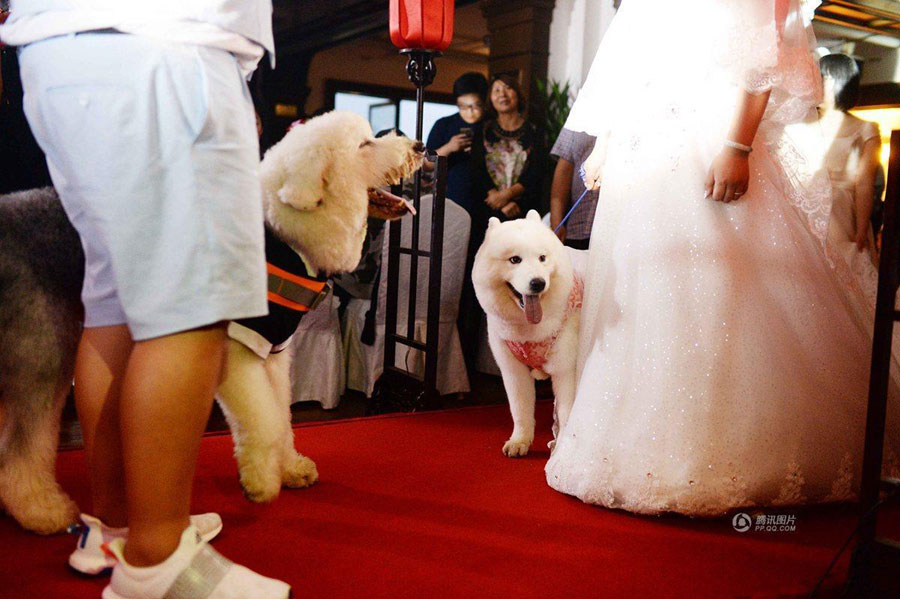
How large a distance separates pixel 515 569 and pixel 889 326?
2.67ft

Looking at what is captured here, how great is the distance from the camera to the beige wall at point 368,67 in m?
8.96

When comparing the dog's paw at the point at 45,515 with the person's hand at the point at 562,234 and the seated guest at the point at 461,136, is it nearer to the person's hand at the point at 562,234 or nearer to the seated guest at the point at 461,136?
the person's hand at the point at 562,234

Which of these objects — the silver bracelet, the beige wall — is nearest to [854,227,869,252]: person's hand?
the silver bracelet

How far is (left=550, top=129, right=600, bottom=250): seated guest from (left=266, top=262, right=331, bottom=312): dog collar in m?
1.67

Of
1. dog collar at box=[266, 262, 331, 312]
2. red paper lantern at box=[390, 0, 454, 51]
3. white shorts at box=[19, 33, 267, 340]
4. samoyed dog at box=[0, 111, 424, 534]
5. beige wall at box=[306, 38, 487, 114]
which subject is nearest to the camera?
white shorts at box=[19, 33, 267, 340]

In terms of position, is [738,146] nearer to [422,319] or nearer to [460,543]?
[460,543]

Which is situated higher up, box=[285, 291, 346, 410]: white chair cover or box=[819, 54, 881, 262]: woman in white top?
box=[819, 54, 881, 262]: woman in white top

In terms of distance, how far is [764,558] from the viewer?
151cm

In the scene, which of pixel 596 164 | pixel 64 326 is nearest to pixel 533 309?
pixel 596 164

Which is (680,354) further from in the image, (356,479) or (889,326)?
(356,479)

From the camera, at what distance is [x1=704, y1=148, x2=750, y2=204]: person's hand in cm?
165

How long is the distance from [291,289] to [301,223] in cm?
16

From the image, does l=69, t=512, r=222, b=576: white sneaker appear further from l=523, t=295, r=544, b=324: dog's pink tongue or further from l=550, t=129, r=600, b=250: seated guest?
l=550, t=129, r=600, b=250: seated guest

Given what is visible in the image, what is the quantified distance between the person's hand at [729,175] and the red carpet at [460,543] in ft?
2.52
